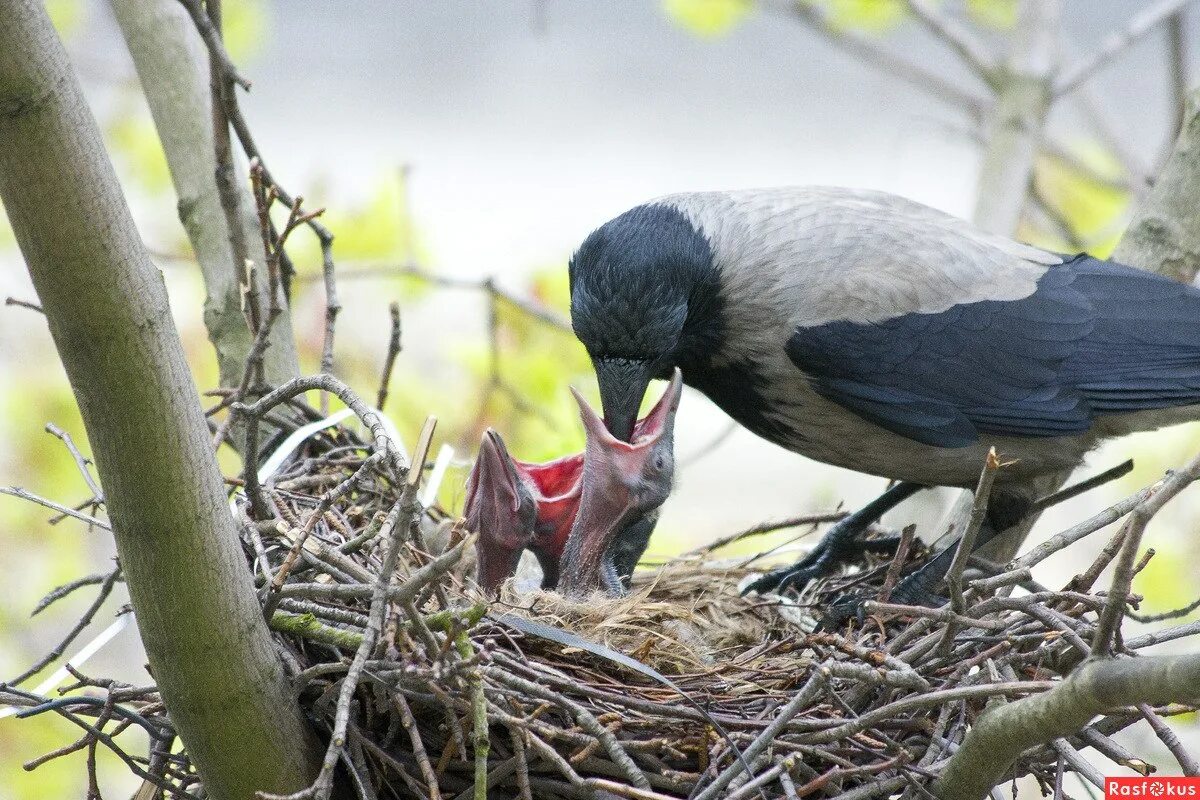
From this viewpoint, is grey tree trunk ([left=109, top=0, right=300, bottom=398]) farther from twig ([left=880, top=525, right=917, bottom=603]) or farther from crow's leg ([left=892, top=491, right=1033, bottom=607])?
crow's leg ([left=892, top=491, right=1033, bottom=607])

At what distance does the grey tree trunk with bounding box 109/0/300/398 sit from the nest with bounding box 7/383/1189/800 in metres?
→ 0.52

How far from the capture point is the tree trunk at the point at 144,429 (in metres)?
1.34

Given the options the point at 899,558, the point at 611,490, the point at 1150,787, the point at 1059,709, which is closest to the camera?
the point at 1059,709

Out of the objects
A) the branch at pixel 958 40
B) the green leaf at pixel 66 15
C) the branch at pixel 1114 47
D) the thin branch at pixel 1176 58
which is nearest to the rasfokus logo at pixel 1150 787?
the branch at pixel 1114 47

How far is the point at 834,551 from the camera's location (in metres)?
3.01

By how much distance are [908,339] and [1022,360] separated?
0.90 feet

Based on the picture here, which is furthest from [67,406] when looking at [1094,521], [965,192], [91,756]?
[965,192]

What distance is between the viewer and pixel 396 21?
659 cm

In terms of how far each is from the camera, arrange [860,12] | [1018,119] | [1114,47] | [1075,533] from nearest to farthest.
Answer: [1075,533]
[1018,119]
[1114,47]
[860,12]

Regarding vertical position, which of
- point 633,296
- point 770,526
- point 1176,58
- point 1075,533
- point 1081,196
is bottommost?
point 1075,533

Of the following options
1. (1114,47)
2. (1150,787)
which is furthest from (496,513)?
(1114,47)

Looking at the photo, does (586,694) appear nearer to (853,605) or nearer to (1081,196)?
(853,605)

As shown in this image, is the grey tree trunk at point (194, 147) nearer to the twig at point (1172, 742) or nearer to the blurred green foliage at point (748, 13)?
the twig at point (1172, 742)

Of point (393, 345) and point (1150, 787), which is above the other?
point (393, 345)
